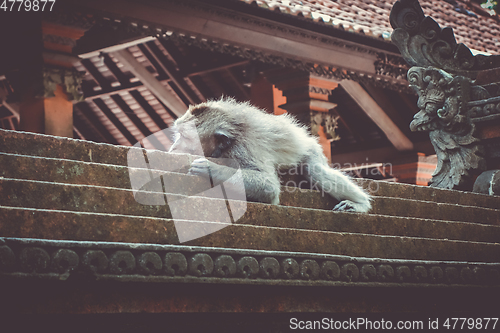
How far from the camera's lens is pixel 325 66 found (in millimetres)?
7797

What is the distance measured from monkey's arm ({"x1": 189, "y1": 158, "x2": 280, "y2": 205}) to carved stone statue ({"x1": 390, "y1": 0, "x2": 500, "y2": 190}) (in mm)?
2351

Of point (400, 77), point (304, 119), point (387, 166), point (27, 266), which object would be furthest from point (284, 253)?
point (387, 166)

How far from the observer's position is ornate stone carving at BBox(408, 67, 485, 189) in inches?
200

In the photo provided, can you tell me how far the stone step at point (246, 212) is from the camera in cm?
241

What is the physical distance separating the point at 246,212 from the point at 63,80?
383 cm

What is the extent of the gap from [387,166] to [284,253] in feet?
29.7

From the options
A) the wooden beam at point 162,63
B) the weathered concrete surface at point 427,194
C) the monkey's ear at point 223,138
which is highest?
the wooden beam at point 162,63

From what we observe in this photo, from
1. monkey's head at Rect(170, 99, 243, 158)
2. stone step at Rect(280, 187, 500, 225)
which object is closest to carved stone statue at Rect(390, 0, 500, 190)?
stone step at Rect(280, 187, 500, 225)

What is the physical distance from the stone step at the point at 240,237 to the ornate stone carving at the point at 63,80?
386cm

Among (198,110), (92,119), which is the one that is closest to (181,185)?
(198,110)

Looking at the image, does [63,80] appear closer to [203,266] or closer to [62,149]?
[62,149]

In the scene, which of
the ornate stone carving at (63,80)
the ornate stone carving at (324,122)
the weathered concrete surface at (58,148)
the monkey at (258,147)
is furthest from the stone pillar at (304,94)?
the weathered concrete surface at (58,148)

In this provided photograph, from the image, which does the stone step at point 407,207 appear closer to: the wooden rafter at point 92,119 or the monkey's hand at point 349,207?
the monkey's hand at point 349,207

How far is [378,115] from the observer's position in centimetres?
1028
